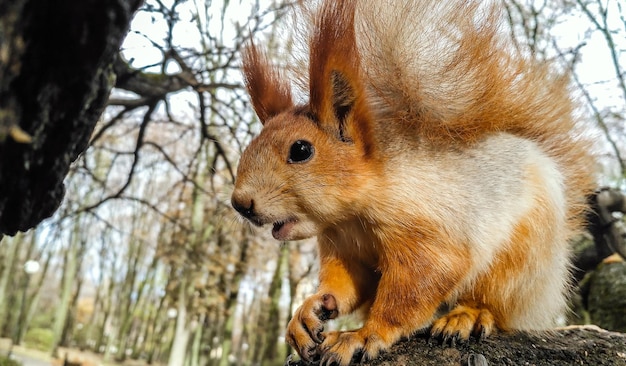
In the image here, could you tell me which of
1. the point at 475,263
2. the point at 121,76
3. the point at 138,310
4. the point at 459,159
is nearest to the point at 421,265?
the point at 475,263

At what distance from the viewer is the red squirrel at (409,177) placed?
4.41ft

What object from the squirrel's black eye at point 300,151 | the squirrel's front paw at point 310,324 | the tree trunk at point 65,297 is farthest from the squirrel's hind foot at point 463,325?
the tree trunk at point 65,297

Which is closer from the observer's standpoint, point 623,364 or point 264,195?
point 264,195

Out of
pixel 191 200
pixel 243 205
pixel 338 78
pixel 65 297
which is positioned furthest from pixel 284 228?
pixel 65 297

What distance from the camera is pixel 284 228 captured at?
138 centimetres

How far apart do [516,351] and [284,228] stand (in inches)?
31.0

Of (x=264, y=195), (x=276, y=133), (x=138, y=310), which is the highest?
(x=276, y=133)

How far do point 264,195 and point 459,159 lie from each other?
620mm

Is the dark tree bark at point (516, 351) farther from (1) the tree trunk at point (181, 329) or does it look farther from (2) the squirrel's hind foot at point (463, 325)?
(1) the tree trunk at point (181, 329)

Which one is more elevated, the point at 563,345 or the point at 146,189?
the point at 146,189

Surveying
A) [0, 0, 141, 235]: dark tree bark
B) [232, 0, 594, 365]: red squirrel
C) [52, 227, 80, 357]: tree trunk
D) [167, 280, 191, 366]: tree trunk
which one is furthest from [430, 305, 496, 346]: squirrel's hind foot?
[52, 227, 80, 357]: tree trunk

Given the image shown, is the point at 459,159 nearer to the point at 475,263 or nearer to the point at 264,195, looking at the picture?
the point at 475,263

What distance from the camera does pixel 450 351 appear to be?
1.40m

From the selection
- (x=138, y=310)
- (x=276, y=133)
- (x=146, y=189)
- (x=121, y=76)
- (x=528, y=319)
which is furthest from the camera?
(x=138, y=310)
